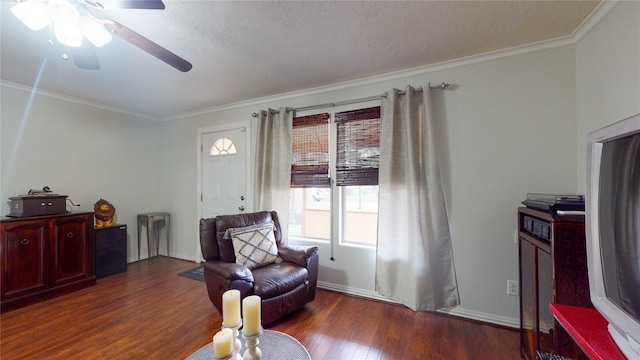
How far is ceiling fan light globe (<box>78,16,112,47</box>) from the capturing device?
1294 mm

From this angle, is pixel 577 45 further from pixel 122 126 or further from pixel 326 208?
pixel 122 126

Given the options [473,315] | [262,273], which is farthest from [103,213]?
[473,315]

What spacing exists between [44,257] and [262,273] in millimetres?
2524

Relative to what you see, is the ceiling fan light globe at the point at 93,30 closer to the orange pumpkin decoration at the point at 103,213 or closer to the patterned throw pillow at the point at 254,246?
the patterned throw pillow at the point at 254,246

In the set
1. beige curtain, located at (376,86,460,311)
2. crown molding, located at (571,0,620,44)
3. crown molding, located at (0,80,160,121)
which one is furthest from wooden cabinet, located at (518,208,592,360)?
crown molding, located at (0,80,160,121)

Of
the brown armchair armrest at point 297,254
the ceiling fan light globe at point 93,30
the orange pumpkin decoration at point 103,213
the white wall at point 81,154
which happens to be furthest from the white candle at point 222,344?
the white wall at point 81,154

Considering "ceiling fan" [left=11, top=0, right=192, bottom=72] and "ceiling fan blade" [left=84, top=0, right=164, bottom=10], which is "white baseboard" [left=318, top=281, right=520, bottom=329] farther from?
"ceiling fan blade" [left=84, top=0, right=164, bottom=10]

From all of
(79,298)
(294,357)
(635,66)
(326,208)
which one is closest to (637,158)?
(635,66)

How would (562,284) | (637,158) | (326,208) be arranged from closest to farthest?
(637,158) < (562,284) < (326,208)

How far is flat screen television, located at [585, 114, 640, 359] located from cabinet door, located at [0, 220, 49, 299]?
434 centimetres

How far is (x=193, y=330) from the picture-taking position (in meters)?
2.05

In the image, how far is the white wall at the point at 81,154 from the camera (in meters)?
2.78

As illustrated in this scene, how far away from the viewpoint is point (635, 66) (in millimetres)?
Result: 1344

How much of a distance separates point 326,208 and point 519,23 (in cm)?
234
